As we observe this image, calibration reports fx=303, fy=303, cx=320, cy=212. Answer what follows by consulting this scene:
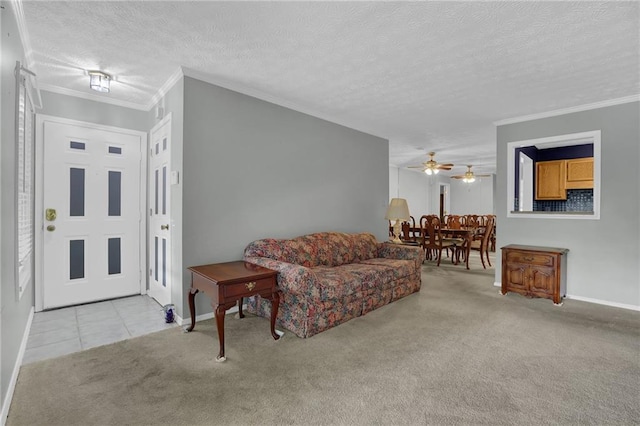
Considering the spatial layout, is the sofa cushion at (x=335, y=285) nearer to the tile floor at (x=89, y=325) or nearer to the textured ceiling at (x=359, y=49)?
the tile floor at (x=89, y=325)

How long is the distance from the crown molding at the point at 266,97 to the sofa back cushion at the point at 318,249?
5.50 feet

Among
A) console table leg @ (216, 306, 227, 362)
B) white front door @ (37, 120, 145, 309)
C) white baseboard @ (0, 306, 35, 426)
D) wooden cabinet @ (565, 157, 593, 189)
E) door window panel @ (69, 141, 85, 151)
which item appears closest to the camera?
white baseboard @ (0, 306, 35, 426)

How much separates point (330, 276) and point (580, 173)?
5311 millimetres

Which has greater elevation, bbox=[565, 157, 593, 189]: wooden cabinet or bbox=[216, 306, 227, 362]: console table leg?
bbox=[565, 157, 593, 189]: wooden cabinet

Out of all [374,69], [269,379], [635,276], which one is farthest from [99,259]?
[635,276]

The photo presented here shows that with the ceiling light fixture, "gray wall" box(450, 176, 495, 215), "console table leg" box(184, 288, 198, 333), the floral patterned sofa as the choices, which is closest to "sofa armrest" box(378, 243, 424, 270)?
the floral patterned sofa

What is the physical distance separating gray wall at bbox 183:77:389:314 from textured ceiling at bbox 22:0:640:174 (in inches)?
12.2

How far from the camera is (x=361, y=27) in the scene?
2264 millimetres

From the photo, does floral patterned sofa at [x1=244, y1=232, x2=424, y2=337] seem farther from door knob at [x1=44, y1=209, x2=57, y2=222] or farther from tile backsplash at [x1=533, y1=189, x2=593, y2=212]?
tile backsplash at [x1=533, y1=189, x2=593, y2=212]

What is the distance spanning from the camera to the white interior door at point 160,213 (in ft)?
10.8

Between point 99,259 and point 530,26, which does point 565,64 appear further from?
point 99,259

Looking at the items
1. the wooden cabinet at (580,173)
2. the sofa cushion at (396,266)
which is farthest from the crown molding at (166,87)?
the wooden cabinet at (580,173)

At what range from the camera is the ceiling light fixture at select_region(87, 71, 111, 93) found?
3.02 metres

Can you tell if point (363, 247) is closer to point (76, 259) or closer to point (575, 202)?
point (76, 259)
